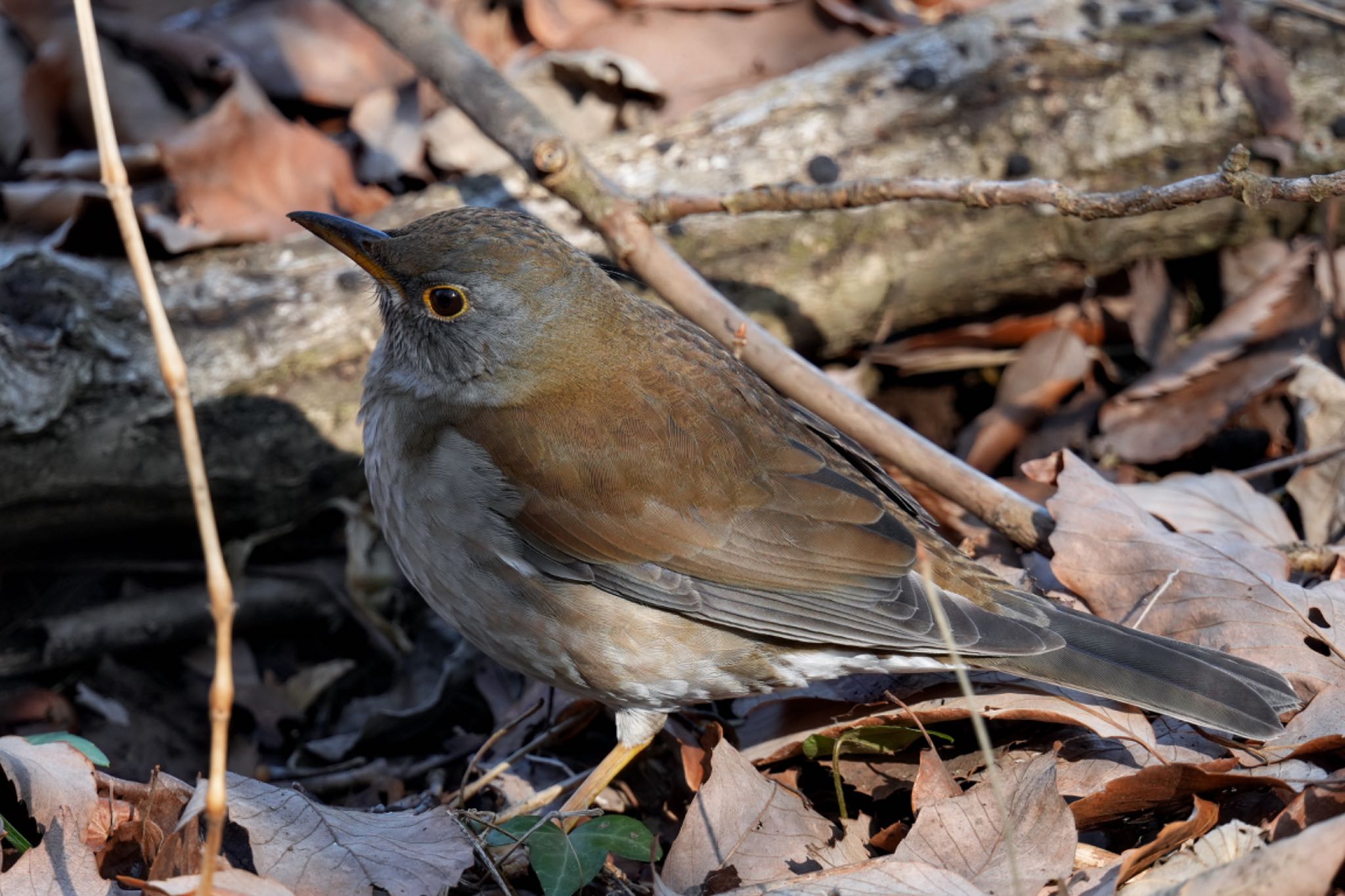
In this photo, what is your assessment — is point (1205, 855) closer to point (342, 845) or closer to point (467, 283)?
point (342, 845)

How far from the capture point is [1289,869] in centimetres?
253

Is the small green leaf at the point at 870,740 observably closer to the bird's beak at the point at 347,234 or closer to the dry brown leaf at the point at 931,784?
the dry brown leaf at the point at 931,784

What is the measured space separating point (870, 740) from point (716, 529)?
0.77 metres

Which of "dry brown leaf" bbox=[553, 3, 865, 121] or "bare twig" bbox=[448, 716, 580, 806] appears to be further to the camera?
"dry brown leaf" bbox=[553, 3, 865, 121]

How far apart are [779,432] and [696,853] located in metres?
1.25

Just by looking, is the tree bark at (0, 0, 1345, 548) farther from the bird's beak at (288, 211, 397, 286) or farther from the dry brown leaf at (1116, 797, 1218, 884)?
the dry brown leaf at (1116, 797, 1218, 884)

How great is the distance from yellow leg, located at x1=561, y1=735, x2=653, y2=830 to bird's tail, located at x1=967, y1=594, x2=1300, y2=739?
1132 mm

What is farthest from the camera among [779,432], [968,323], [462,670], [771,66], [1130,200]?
[771,66]

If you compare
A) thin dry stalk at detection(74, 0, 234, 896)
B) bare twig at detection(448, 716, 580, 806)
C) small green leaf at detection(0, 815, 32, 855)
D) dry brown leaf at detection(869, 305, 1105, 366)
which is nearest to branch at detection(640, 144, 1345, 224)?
dry brown leaf at detection(869, 305, 1105, 366)

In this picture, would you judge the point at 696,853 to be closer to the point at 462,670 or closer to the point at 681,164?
the point at 462,670

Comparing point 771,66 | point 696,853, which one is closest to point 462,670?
point 696,853

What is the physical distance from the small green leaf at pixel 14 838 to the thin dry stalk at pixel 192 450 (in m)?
1.06

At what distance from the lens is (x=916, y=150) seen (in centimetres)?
516

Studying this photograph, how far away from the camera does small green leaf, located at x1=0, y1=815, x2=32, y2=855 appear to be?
307 cm
